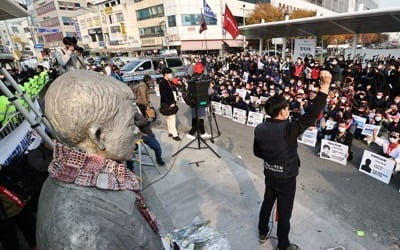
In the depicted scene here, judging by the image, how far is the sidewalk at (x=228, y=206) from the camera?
2.99 metres

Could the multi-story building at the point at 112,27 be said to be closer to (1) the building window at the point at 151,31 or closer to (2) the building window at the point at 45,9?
(1) the building window at the point at 151,31

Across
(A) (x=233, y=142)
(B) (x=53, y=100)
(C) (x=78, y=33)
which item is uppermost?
(C) (x=78, y=33)

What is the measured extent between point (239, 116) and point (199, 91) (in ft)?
10.6

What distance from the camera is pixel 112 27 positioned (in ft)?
156

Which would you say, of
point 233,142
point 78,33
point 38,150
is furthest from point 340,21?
point 78,33

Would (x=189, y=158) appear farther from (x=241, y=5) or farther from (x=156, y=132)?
(x=241, y=5)

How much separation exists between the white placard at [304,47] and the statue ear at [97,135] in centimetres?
1500

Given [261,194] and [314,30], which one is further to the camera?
[314,30]

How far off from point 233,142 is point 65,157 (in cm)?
582

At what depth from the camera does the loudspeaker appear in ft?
17.5

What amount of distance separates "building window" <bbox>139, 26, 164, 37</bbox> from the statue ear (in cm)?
4223

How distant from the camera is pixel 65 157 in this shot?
0.77 metres

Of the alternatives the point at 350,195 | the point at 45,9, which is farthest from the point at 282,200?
the point at 45,9

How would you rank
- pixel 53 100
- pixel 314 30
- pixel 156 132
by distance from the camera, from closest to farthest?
1. pixel 53 100
2. pixel 156 132
3. pixel 314 30
